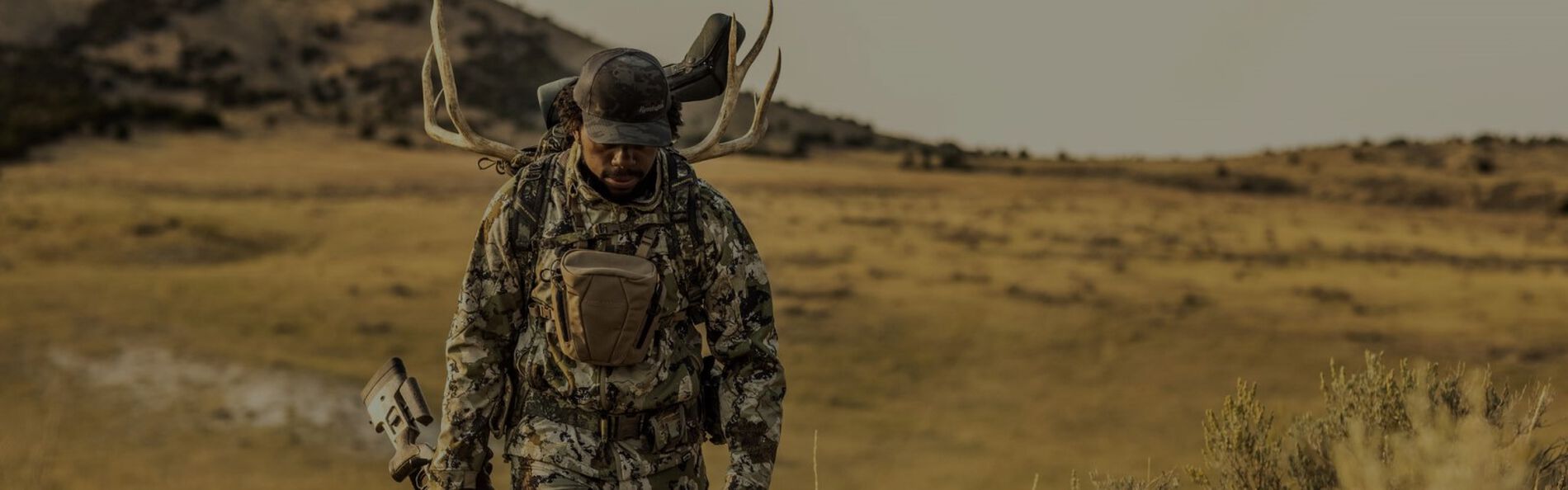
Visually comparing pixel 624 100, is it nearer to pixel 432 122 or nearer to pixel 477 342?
pixel 477 342

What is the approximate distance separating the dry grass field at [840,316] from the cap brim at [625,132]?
9.68 m

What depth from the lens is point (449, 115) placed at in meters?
4.89

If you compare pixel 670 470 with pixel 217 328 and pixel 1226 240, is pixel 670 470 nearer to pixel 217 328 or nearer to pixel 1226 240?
pixel 217 328

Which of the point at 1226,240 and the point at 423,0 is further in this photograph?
the point at 423,0

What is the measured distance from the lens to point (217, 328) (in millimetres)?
17641

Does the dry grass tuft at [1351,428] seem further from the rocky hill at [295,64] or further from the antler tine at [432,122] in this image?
the rocky hill at [295,64]

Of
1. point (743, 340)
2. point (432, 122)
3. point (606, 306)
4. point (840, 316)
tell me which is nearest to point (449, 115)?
point (432, 122)

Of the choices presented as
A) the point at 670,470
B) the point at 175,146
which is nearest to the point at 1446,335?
the point at 670,470

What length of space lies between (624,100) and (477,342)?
32.2 inches

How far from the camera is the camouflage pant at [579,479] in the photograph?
14.3ft

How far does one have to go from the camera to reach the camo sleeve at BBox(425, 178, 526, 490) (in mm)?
4484

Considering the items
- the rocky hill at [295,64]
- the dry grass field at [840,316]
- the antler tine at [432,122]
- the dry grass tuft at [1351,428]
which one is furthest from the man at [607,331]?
the rocky hill at [295,64]

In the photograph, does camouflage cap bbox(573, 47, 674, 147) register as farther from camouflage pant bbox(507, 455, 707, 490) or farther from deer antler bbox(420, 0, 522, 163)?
camouflage pant bbox(507, 455, 707, 490)

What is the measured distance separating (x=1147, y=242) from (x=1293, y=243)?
272cm
